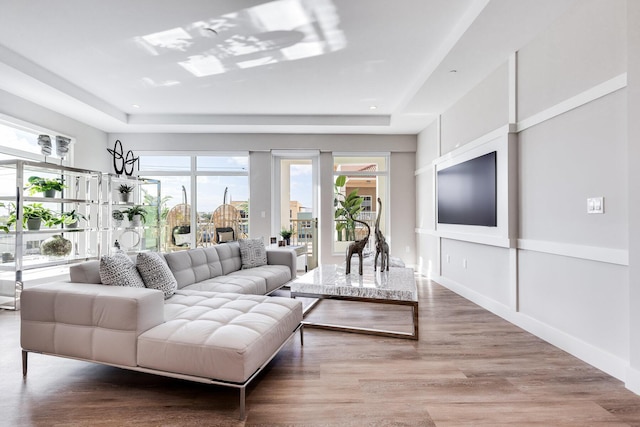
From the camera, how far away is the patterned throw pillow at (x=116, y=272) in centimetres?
217

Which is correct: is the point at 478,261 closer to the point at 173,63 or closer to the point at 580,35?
the point at 580,35

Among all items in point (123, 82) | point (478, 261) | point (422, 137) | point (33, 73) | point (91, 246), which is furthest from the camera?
point (422, 137)

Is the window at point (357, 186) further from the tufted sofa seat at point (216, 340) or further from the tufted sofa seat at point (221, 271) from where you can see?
the tufted sofa seat at point (216, 340)

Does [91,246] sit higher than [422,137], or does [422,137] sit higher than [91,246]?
[422,137]

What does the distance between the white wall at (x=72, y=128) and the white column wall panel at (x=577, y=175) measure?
588 cm

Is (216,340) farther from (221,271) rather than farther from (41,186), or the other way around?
(41,186)


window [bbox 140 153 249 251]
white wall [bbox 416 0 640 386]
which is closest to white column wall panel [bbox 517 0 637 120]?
white wall [bbox 416 0 640 386]

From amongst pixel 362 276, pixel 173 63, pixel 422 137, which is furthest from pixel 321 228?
pixel 173 63

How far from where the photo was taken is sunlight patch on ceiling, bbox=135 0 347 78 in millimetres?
2689

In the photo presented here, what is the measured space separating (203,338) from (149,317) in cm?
41

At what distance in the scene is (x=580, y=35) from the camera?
91.7 inches

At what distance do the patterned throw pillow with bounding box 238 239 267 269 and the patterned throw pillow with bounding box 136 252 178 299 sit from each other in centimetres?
140

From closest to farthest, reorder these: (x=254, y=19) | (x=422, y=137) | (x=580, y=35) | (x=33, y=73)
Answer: (x=580, y=35) < (x=254, y=19) < (x=33, y=73) < (x=422, y=137)

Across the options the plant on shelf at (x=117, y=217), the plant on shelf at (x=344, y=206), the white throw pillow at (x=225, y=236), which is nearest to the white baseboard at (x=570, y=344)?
the plant on shelf at (x=344, y=206)
